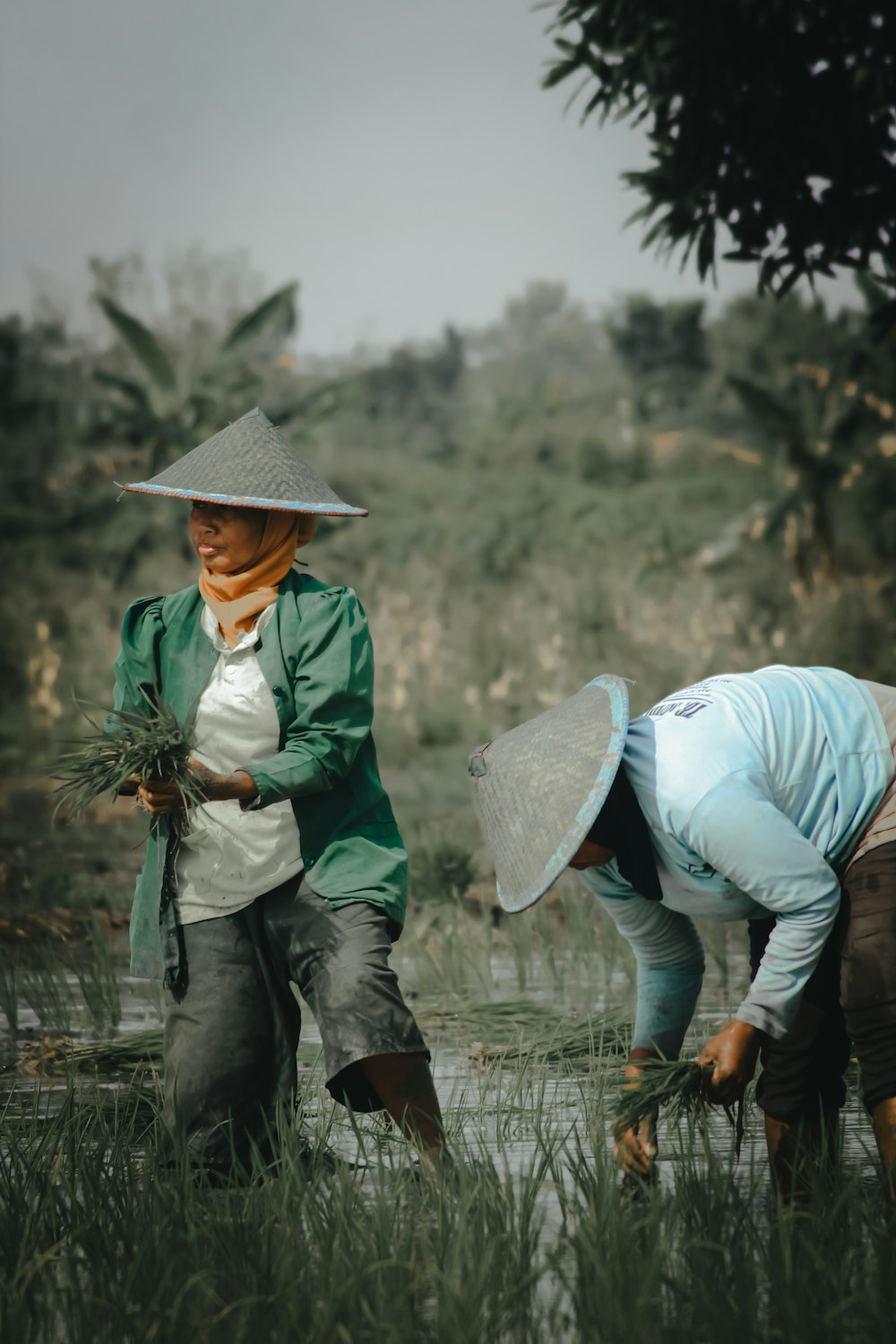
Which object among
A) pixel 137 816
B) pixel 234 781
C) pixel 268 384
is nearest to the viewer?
pixel 234 781

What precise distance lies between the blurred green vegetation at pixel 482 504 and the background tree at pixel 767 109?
8.58 feet

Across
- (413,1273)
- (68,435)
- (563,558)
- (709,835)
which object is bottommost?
(413,1273)

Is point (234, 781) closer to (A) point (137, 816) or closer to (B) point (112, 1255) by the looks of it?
(B) point (112, 1255)

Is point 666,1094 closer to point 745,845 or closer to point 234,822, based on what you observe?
point 745,845

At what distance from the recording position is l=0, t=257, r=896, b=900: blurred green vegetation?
543 inches

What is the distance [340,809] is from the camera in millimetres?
3877

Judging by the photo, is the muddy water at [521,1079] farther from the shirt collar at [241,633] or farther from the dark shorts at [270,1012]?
the shirt collar at [241,633]

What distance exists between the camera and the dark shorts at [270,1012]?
12.0ft

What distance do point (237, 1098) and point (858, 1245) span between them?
1.50 m

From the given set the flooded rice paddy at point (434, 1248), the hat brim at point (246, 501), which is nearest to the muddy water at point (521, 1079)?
the flooded rice paddy at point (434, 1248)

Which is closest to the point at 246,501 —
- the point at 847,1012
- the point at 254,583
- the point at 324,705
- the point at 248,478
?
the point at 248,478

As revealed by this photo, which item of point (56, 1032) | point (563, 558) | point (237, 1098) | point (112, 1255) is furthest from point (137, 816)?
point (563, 558)

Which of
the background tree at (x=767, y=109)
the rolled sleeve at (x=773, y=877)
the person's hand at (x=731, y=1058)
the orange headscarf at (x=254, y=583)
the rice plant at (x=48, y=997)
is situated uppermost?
the background tree at (x=767, y=109)

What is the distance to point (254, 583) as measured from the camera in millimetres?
3965
